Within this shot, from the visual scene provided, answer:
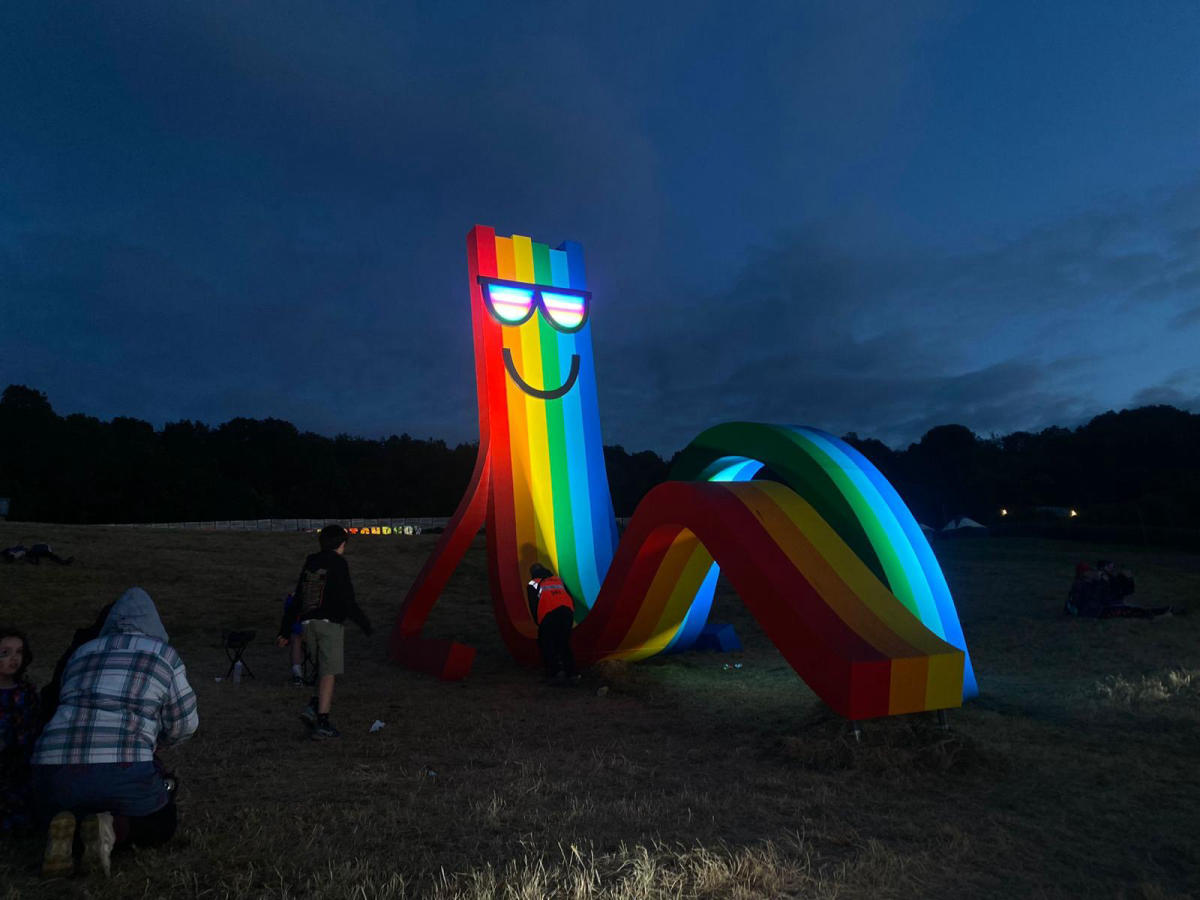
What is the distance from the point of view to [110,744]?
3475 mm

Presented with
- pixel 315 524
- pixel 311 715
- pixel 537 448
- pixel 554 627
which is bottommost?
pixel 311 715

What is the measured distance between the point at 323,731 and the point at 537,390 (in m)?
6.32

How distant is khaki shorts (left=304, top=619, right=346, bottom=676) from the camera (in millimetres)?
6578

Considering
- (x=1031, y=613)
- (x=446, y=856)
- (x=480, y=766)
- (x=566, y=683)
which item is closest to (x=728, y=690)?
(x=566, y=683)

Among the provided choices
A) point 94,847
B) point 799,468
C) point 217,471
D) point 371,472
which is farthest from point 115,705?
point 371,472

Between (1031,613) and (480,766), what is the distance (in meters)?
12.5

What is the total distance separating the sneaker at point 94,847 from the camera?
3369 millimetres

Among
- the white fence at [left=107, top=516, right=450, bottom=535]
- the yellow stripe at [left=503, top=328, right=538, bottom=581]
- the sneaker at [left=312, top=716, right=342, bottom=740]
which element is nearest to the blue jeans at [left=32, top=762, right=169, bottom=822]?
the sneaker at [left=312, top=716, right=342, bottom=740]

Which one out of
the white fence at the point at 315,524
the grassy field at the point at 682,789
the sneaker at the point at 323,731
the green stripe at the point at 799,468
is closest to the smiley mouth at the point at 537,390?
the green stripe at the point at 799,468

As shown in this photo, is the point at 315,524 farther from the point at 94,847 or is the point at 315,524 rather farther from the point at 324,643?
the point at 94,847

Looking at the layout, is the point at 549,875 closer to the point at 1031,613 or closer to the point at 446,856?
the point at 446,856

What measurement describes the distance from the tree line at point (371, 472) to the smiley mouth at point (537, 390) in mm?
30791

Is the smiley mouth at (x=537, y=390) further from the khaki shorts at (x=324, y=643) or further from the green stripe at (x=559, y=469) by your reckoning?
the khaki shorts at (x=324, y=643)

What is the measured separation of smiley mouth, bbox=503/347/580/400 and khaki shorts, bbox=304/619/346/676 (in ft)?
18.6
